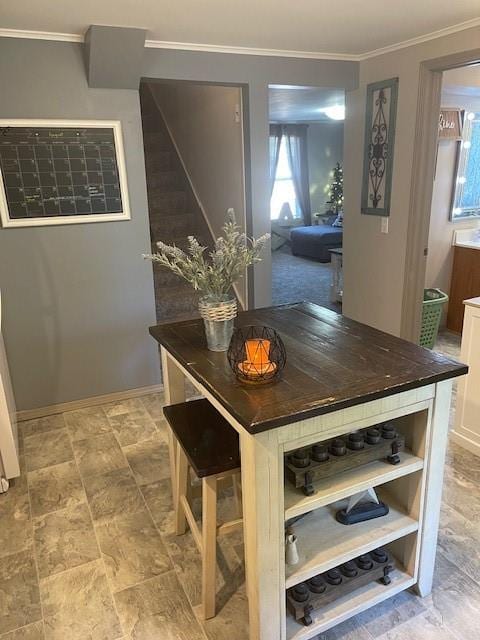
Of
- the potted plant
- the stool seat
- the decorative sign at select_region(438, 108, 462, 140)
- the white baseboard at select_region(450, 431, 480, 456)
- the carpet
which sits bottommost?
the white baseboard at select_region(450, 431, 480, 456)

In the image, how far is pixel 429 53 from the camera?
2920mm

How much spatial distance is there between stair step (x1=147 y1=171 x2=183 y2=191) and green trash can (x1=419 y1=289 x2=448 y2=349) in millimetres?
2909

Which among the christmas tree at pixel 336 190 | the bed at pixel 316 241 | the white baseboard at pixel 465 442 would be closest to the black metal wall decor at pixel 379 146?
the white baseboard at pixel 465 442

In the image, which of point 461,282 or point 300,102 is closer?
point 461,282

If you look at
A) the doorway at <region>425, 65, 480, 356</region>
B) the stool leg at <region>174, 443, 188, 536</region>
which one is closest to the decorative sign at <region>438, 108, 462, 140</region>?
the doorway at <region>425, 65, 480, 356</region>

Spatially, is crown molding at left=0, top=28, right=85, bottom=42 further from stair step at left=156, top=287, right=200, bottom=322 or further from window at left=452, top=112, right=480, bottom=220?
window at left=452, top=112, right=480, bottom=220

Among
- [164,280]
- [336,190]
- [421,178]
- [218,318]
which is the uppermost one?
[421,178]

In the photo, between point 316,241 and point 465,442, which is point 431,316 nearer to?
point 465,442

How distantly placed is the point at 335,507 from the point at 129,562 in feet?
2.85

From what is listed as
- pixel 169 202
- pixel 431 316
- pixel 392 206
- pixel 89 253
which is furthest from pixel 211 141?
pixel 431 316

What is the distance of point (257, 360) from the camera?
1.45 metres

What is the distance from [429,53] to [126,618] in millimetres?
3318

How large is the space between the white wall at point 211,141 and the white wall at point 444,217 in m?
1.71

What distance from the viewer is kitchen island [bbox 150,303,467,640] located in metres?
1.31
